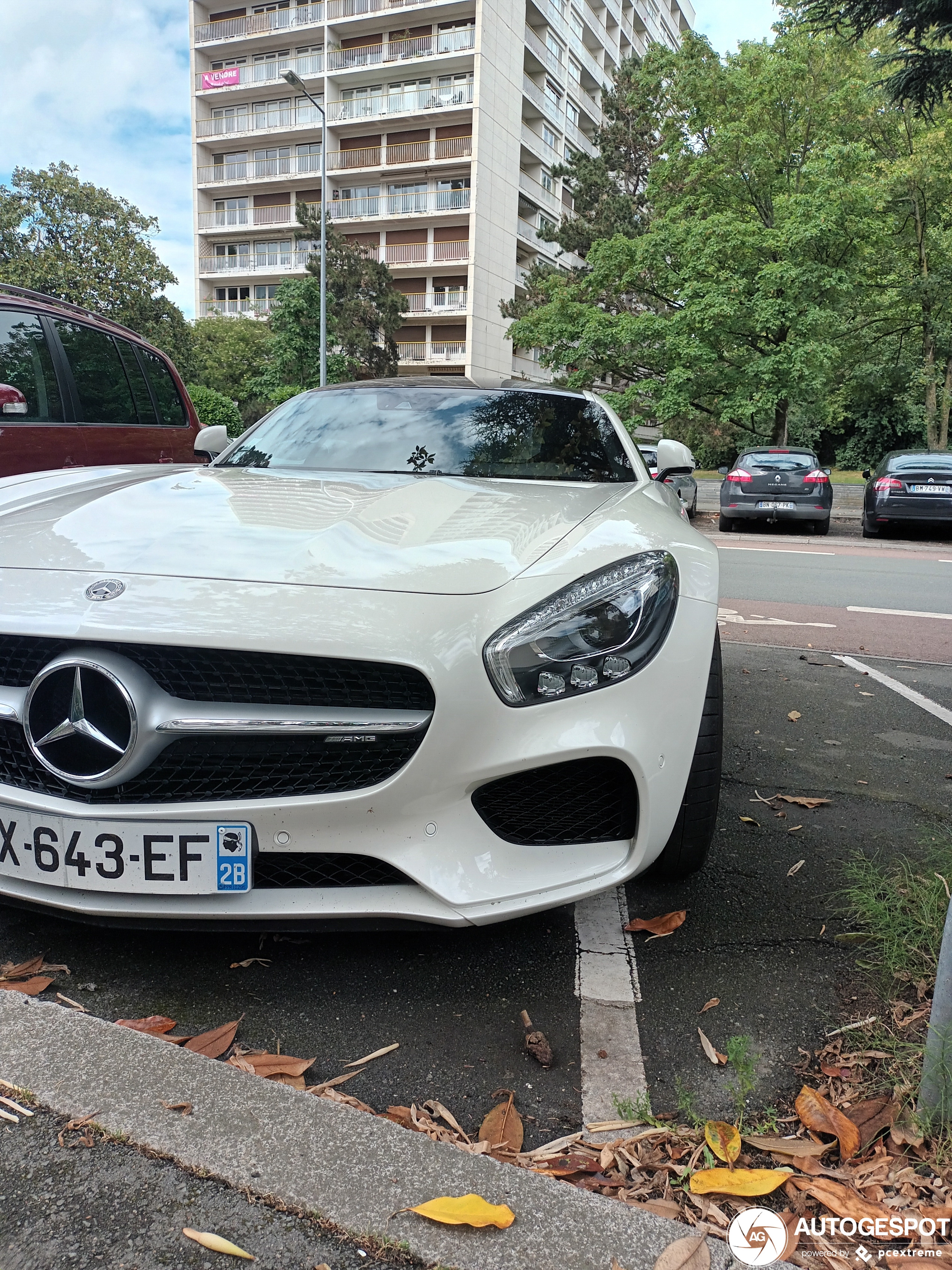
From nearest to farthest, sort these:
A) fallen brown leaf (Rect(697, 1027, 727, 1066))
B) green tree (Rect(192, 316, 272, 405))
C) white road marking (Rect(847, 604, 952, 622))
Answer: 1. fallen brown leaf (Rect(697, 1027, 727, 1066))
2. white road marking (Rect(847, 604, 952, 622))
3. green tree (Rect(192, 316, 272, 405))

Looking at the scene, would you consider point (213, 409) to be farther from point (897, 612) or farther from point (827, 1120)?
point (827, 1120)

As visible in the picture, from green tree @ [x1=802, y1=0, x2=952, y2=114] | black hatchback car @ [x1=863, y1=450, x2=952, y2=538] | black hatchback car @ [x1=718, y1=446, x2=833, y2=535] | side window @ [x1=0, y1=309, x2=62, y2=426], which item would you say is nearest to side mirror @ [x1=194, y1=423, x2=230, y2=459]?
side window @ [x1=0, y1=309, x2=62, y2=426]

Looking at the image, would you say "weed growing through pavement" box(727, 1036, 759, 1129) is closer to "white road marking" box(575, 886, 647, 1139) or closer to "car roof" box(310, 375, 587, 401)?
"white road marking" box(575, 886, 647, 1139)

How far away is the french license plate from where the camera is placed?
1704 millimetres

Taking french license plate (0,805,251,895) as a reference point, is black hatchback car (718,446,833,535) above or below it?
above

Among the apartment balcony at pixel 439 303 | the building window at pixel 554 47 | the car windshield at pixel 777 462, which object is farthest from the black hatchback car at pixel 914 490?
the building window at pixel 554 47

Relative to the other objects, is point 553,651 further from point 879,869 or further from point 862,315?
point 862,315

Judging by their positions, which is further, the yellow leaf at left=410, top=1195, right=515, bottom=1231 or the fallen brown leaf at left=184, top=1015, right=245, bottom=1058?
the fallen brown leaf at left=184, top=1015, right=245, bottom=1058

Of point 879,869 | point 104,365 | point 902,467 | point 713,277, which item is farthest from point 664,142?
point 879,869

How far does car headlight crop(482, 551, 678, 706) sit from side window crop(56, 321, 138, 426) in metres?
4.22

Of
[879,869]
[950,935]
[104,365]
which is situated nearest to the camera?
[950,935]

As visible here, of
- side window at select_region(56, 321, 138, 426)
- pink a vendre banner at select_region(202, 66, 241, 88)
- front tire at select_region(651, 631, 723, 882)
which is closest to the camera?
front tire at select_region(651, 631, 723, 882)

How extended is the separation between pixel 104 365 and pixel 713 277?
54.7ft

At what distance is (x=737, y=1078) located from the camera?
162 cm
